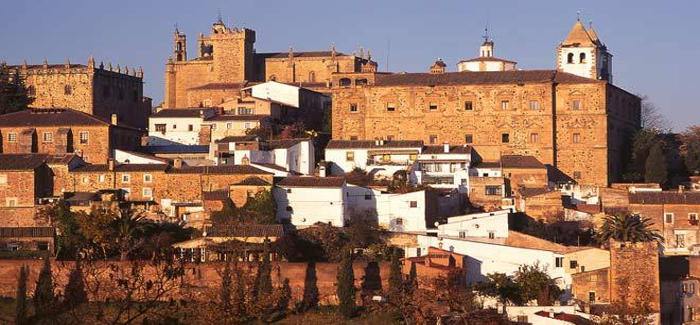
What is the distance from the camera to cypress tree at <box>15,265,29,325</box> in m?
44.3

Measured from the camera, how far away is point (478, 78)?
66.9 metres

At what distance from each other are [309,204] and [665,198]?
44.0 ft

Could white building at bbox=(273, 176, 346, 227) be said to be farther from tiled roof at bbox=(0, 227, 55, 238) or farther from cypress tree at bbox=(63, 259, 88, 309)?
cypress tree at bbox=(63, 259, 88, 309)

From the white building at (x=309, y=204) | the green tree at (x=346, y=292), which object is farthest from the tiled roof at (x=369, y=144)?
the green tree at (x=346, y=292)

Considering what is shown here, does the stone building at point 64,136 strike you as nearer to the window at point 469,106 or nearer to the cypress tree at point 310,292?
the window at point 469,106

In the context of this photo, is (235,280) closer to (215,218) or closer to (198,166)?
(215,218)

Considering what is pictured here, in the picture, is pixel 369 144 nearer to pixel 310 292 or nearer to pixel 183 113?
pixel 183 113

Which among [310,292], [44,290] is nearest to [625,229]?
[310,292]

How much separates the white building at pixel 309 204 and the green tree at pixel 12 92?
20028mm

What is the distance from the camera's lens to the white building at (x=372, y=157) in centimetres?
6234

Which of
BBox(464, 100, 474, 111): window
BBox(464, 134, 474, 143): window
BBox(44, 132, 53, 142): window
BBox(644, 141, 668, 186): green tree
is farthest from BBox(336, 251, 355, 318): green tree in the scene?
BBox(644, 141, 668, 186): green tree

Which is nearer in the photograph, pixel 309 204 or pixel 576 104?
pixel 309 204

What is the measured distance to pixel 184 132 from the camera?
6869 cm

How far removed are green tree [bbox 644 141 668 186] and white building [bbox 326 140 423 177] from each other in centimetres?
980
